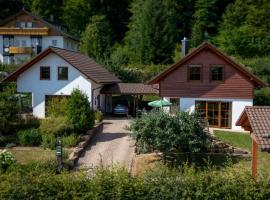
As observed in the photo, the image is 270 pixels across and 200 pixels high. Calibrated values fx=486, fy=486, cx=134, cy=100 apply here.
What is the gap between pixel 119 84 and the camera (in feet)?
147

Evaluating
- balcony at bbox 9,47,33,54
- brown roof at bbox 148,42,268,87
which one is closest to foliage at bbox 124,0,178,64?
balcony at bbox 9,47,33,54

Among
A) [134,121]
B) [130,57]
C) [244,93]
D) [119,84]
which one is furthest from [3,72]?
[134,121]

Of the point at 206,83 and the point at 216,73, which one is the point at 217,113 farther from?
the point at 216,73

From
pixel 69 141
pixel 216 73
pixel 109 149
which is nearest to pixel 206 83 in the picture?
pixel 216 73

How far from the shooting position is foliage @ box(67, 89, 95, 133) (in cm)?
2966

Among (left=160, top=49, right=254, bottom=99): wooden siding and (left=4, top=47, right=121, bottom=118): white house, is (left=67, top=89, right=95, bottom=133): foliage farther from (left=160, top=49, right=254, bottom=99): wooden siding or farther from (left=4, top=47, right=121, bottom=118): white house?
(left=160, top=49, right=254, bottom=99): wooden siding

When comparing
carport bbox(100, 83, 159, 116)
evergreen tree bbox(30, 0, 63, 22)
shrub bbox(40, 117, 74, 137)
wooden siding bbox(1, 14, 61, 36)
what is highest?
evergreen tree bbox(30, 0, 63, 22)

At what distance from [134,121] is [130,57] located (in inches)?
1828

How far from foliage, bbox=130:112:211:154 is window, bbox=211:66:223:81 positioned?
11.8 meters

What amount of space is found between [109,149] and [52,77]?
1308 centimetres

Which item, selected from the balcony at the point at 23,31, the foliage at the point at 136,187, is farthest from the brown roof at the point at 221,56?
the balcony at the point at 23,31

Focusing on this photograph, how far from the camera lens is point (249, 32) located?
68188mm

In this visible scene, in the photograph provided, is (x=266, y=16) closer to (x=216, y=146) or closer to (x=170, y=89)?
(x=170, y=89)

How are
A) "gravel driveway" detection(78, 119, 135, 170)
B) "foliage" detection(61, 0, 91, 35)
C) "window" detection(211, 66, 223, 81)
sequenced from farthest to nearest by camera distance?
"foliage" detection(61, 0, 91, 35), "window" detection(211, 66, 223, 81), "gravel driveway" detection(78, 119, 135, 170)
